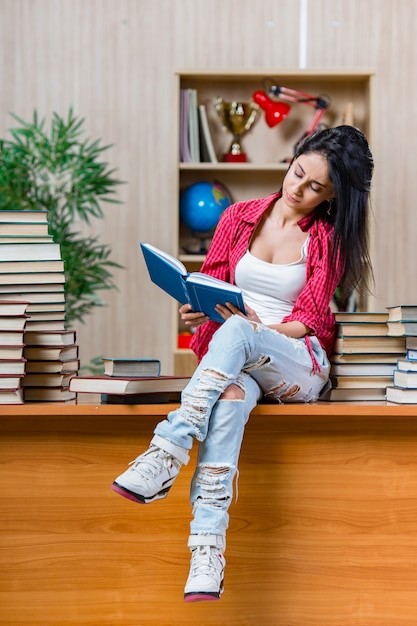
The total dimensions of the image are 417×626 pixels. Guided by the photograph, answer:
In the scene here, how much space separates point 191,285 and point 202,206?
2229mm

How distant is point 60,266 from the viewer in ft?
6.13

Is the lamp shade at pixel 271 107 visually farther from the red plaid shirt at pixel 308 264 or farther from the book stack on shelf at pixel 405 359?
the book stack on shelf at pixel 405 359

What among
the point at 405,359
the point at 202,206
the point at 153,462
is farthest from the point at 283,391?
the point at 202,206

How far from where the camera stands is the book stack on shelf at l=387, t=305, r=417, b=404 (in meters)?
1.78

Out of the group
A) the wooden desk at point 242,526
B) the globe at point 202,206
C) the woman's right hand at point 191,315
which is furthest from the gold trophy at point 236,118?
the wooden desk at point 242,526

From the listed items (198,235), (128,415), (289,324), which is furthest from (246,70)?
(128,415)

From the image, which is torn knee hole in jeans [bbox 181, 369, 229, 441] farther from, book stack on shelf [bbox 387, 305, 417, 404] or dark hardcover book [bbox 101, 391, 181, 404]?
book stack on shelf [bbox 387, 305, 417, 404]

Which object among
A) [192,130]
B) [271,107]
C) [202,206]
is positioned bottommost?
[202,206]

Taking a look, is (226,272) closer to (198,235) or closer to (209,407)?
(209,407)

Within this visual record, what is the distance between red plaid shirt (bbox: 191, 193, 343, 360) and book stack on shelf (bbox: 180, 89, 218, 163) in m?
1.78

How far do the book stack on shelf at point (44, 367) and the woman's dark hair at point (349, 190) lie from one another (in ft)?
2.33

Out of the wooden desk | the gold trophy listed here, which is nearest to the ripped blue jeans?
the wooden desk

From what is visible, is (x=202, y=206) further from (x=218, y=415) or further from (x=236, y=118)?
(x=218, y=415)

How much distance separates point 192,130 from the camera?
12.9 ft
